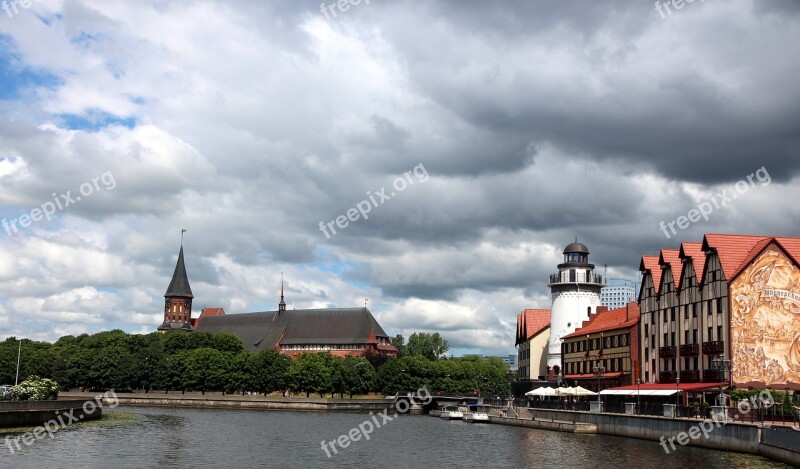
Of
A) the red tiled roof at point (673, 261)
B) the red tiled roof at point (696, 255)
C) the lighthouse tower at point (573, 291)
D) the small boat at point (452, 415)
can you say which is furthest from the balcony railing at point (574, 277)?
the red tiled roof at point (696, 255)

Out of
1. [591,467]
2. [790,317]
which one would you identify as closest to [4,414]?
[591,467]

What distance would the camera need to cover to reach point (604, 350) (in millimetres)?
118188

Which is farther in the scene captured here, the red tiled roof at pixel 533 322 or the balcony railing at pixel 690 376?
the red tiled roof at pixel 533 322

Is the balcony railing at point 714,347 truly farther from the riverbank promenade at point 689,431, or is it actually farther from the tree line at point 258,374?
the tree line at point 258,374

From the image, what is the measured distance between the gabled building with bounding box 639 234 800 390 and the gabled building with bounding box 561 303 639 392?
12139 mm

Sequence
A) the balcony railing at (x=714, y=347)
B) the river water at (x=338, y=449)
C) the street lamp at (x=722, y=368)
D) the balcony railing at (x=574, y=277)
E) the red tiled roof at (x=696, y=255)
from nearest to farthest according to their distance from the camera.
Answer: the river water at (x=338, y=449), the street lamp at (x=722, y=368), the balcony railing at (x=714, y=347), the red tiled roof at (x=696, y=255), the balcony railing at (x=574, y=277)

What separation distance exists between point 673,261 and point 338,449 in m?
48.8

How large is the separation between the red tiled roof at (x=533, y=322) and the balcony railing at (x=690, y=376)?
196ft

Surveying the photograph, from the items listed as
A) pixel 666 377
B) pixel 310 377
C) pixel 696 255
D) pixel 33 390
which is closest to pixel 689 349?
pixel 666 377

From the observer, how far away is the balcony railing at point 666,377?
95.5 meters

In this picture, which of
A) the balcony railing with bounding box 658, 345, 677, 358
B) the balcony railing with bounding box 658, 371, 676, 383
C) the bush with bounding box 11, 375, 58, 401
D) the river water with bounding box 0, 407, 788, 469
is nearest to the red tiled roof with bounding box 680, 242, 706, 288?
the balcony railing with bounding box 658, 345, 677, 358

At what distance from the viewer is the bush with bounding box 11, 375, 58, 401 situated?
92.4 metres

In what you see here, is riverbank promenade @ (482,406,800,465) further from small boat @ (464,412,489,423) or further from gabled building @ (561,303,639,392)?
small boat @ (464,412,489,423)

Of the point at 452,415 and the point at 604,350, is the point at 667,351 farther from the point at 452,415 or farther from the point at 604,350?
the point at 452,415
